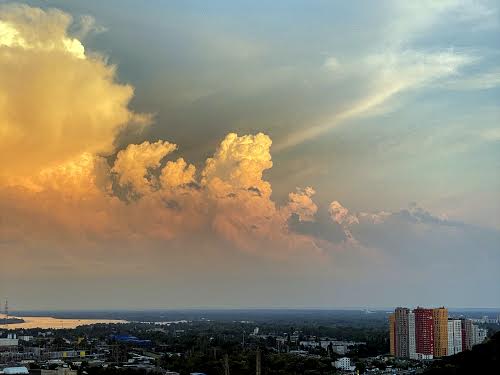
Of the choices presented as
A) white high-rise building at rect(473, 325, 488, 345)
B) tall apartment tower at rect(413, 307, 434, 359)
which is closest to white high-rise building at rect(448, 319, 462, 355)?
tall apartment tower at rect(413, 307, 434, 359)

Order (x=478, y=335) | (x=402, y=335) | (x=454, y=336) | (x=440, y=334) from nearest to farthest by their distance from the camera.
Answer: (x=440, y=334) < (x=454, y=336) < (x=402, y=335) < (x=478, y=335)

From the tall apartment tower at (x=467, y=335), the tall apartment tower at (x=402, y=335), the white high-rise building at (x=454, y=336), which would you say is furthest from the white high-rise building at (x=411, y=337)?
the tall apartment tower at (x=467, y=335)

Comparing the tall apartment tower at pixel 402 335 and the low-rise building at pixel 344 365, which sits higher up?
the tall apartment tower at pixel 402 335

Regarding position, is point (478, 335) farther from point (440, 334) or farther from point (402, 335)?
point (402, 335)

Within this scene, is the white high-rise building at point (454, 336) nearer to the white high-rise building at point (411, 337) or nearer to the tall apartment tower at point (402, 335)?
the white high-rise building at point (411, 337)

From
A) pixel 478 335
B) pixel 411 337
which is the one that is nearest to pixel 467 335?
pixel 478 335

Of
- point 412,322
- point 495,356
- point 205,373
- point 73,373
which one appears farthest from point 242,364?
point 412,322

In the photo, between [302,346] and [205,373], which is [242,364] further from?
[302,346]
